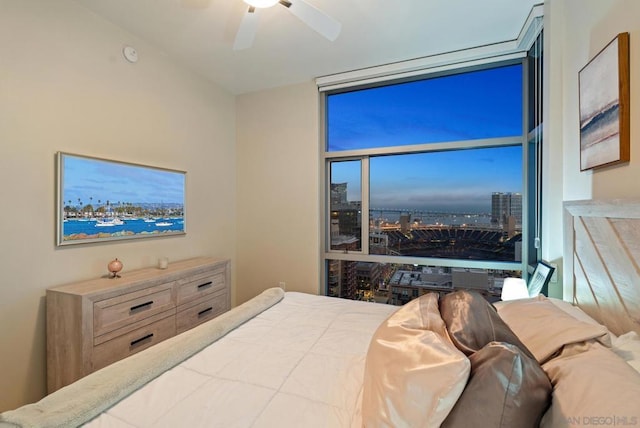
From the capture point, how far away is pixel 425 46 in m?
2.47

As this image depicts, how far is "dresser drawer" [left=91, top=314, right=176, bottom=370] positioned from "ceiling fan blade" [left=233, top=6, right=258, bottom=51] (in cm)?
225

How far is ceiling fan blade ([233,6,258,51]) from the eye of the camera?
69.4 inches

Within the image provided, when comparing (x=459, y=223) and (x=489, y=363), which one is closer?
(x=489, y=363)

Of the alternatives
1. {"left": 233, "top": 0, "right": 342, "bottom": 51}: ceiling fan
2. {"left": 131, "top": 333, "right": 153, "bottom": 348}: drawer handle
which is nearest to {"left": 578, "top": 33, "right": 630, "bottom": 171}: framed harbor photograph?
{"left": 233, "top": 0, "right": 342, "bottom": 51}: ceiling fan

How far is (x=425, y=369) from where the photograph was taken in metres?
0.72

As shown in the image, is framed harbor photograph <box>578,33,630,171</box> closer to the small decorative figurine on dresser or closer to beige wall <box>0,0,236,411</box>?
the small decorative figurine on dresser

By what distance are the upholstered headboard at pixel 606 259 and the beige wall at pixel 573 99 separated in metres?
0.11

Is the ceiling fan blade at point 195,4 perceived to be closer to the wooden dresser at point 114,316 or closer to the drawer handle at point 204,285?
the wooden dresser at point 114,316

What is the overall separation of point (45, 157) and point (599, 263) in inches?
126

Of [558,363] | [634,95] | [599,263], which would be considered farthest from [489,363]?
[634,95]

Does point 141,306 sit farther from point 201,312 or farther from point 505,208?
point 505,208

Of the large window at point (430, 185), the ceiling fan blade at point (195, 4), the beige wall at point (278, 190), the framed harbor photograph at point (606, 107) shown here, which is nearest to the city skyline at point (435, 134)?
the large window at point (430, 185)

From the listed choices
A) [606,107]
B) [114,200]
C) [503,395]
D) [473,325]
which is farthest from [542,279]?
[114,200]

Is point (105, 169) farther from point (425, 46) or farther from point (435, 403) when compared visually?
point (425, 46)
